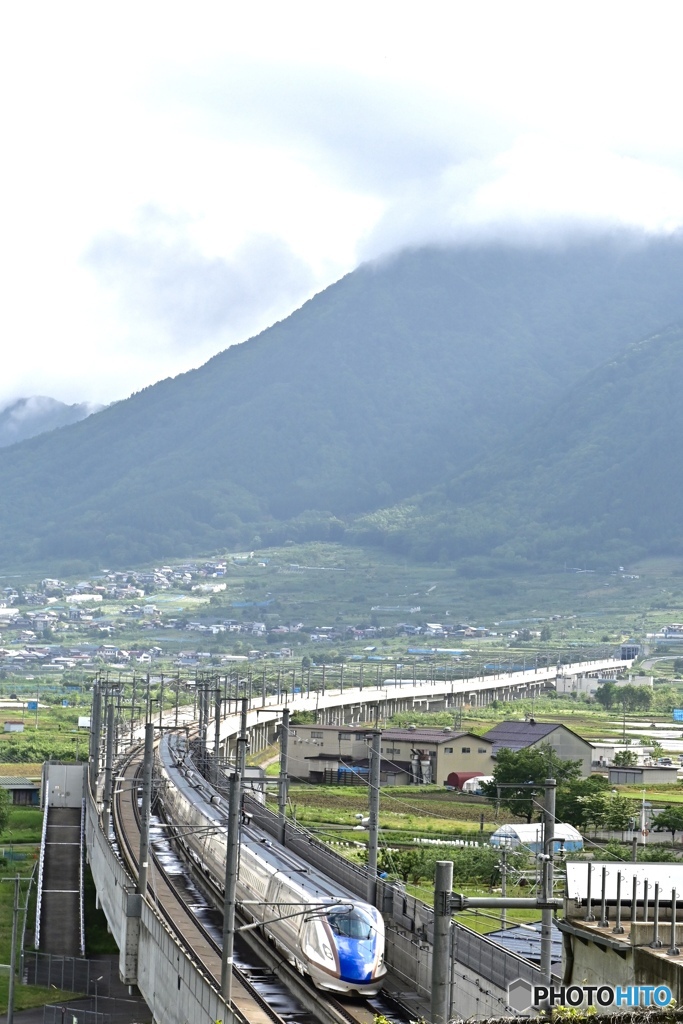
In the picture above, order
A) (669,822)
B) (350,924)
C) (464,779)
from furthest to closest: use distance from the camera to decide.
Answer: (464,779) → (669,822) → (350,924)

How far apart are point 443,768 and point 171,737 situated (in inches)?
604

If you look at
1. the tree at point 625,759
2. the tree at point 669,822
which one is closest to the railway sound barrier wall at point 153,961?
the tree at point 669,822

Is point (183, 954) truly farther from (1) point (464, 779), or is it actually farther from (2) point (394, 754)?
(2) point (394, 754)

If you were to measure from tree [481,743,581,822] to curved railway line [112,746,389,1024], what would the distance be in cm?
2538

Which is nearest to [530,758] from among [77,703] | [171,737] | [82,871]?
[171,737]

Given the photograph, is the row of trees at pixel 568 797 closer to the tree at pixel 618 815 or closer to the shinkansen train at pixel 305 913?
the tree at pixel 618 815

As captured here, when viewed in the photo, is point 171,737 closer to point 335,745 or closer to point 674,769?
point 335,745

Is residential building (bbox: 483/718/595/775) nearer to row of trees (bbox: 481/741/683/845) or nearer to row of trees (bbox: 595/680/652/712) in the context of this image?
row of trees (bbox: 481/741/683/845)

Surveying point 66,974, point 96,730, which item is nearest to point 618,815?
point 96,730

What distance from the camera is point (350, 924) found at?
28844 millimetres

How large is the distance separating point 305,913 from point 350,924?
3.32 feet

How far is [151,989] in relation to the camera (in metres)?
32.2

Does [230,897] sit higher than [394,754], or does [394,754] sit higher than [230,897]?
[230,897]

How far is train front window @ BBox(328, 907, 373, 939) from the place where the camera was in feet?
94.3
